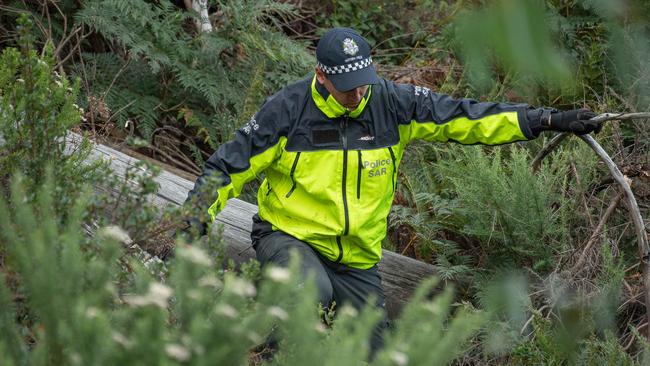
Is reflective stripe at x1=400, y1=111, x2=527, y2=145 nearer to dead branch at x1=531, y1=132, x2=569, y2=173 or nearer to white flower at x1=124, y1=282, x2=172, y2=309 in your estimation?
dead branch at x1=531, y1=132, x2=569, y2=173

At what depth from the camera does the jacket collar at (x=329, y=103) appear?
4684 mm

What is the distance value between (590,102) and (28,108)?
437cm

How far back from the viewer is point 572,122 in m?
4.34

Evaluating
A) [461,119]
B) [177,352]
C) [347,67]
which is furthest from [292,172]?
[177,352]

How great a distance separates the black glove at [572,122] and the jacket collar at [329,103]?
3.23 ft

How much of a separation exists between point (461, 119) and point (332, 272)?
1.16 m

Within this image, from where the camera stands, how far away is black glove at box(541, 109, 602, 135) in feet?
14.2

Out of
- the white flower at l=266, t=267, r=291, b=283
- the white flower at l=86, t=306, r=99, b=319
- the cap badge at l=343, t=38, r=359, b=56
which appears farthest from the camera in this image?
the cap badge at l=343, t=38, r=359, b=56

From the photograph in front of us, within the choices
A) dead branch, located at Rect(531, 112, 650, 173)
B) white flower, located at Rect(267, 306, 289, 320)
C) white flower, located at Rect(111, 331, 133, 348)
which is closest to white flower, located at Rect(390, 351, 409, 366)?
white flower, located at Rect(267, 306, 289, 320)

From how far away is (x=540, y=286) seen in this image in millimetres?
5035

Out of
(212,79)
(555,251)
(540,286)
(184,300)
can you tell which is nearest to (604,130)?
(555,251)

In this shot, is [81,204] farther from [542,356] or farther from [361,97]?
[542,356]

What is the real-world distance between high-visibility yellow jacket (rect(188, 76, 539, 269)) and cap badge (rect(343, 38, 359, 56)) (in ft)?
0.86

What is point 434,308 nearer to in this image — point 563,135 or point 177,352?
point 177,352
